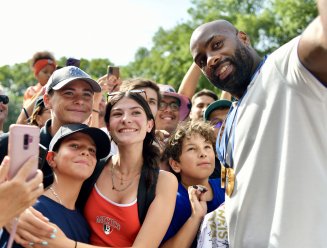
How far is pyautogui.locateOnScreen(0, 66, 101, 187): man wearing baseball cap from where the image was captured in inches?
140

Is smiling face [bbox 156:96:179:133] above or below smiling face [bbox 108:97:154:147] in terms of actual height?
below

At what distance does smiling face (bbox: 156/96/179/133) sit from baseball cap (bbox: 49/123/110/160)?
1.94 metres

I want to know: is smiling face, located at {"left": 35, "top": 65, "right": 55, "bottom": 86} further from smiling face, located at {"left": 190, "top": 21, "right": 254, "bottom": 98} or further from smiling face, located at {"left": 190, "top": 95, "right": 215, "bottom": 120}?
smiling face, located at {"left": 190, "top": 21, "right": 254, "bottom": 98}

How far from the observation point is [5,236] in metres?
2.83

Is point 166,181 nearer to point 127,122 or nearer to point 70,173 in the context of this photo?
point 127,122

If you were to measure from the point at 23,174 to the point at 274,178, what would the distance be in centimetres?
113

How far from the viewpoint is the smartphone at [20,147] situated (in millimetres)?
1947

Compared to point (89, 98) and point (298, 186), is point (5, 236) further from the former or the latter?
point (298, 186)

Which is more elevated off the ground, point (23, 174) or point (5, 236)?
point (23, 174)

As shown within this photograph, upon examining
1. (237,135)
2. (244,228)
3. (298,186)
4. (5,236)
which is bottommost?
(5,236)

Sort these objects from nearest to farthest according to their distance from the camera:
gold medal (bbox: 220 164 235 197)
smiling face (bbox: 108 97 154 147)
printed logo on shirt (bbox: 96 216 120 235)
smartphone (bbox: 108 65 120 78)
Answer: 1. gold medal (bbox: 220 164 235 197)
2. printed logo on shirt (bbox: 96 216 120 235)
3. smiling face (bbox: 108 97 154 147)
4. smartphone (bbox: 108 65 120 78)

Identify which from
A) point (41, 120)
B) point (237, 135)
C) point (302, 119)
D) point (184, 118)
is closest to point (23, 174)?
point (237, 135)

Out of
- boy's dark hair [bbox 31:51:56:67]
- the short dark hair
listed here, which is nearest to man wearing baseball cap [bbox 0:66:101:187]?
the short dark hair

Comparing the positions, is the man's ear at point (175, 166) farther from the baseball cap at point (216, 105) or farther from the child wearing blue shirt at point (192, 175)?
the baseball cap at point (216, 105)
